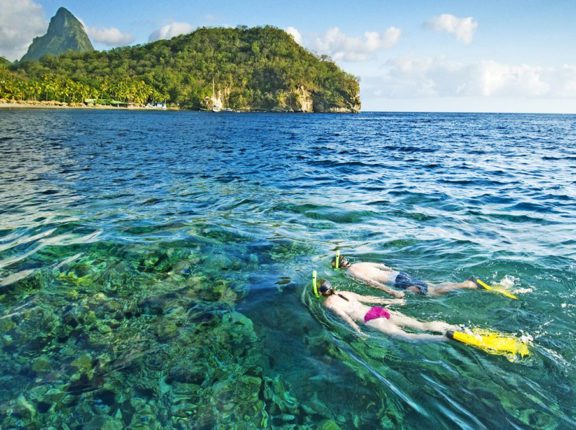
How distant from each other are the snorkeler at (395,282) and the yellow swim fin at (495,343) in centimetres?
171

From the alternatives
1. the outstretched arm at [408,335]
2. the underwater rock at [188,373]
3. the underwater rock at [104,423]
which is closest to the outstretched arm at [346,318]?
the outstretched arm at [408,335]

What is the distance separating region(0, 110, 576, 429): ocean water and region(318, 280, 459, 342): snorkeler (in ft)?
0.69

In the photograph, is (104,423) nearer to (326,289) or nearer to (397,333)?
(326,289)

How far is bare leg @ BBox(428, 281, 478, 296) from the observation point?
25.6 feet

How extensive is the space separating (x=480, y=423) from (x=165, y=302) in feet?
17.8

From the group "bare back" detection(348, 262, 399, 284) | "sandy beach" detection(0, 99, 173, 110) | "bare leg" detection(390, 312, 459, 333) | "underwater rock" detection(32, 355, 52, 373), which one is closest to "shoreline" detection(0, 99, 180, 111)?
"sandy beach" detection(0, 99, 173, 110)

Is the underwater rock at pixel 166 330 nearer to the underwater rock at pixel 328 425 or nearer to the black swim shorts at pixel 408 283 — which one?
the underwater rock at pixel 328 425

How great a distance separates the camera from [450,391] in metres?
4.98

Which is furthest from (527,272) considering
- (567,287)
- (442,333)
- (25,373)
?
(25,373)

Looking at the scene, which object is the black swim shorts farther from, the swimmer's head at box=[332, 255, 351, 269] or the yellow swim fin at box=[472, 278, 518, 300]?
the swimmer's head at box=[332, 255, 351, 269]

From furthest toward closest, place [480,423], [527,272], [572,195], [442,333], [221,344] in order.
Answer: [572,195] < [527,272] < [442,333] < [221,344] < [480,423]

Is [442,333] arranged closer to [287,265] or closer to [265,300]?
[265,300]

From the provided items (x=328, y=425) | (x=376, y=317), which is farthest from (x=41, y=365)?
(x=376, y=317)

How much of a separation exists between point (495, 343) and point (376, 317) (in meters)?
1.88
